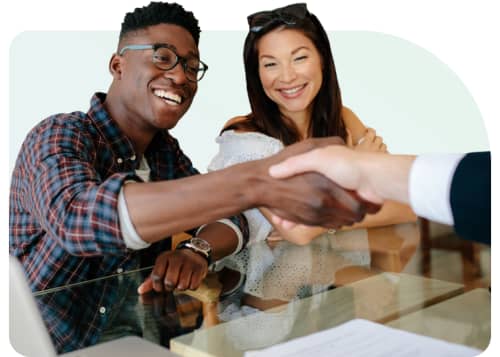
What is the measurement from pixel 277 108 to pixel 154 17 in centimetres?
43

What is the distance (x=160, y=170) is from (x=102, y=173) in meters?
0.17

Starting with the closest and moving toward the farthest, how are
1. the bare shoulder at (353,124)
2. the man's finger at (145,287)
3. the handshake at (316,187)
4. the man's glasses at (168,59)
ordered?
1. the handshake at (316,187)
2. the man's finger at (145,287)
3. the man's glasses at (168,59)
4. the bare shoulder at (353,124)

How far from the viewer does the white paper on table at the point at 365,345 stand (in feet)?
Result: 3.75

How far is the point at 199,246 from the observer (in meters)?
1.54

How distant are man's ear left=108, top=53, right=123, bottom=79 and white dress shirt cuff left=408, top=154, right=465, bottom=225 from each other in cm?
68

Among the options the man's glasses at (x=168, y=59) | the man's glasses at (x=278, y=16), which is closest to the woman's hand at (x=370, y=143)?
the man's glasses at (x=278, y=16)

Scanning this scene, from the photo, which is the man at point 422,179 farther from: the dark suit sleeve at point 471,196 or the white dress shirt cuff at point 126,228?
the white dress shirt cuff at point 126,228

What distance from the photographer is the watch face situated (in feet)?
5.06

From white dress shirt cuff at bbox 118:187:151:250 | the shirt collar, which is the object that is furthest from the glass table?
the shirt collar

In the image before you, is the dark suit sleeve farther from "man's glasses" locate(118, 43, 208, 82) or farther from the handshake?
"man's glasses" locate(118, 43, 208, 82)

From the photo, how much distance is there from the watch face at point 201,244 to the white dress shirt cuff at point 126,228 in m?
0.35

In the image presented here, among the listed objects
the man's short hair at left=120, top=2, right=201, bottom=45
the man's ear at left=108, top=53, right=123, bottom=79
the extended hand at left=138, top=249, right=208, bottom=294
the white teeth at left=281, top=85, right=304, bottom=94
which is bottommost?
the extended hand at left=138, top=249, right=208, bottom=294

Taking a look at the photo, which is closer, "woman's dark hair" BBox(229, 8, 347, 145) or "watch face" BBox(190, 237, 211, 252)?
"watch face" BBox(190, 237, 211, 252)

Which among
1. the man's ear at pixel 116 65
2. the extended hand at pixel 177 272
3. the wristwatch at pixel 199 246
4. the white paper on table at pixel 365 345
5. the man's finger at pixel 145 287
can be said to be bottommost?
the white paper on table at pixel 365 345
